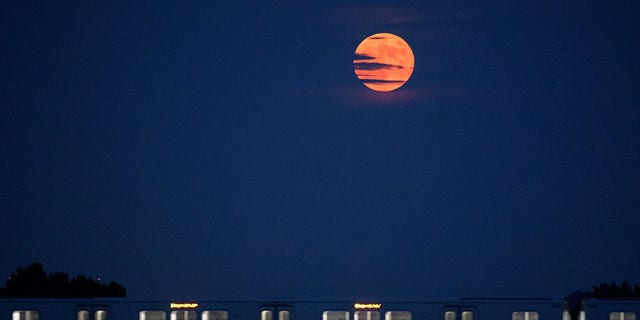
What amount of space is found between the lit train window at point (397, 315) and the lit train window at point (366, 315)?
0.32 metres

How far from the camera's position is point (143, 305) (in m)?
37.2

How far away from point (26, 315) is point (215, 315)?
6590mm

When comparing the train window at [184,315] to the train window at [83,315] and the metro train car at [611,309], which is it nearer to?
the train window at [83,315]

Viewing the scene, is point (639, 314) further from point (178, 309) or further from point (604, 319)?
point (178, 309)

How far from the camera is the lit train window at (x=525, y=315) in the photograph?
37094mm

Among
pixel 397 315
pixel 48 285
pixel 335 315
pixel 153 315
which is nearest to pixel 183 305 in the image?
pixel 153 315

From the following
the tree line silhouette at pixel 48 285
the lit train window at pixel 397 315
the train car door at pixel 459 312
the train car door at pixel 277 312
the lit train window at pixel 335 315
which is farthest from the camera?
the tree line silhouette at pixel 48 285

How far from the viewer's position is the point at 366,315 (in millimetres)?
37062

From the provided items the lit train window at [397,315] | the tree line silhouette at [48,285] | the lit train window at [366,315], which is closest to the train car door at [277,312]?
the lit train window at [366,315]

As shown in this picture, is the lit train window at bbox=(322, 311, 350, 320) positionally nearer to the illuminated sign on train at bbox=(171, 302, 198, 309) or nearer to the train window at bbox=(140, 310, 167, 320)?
the illuminated sign on train at bbox=(171, 302, 198, 309)

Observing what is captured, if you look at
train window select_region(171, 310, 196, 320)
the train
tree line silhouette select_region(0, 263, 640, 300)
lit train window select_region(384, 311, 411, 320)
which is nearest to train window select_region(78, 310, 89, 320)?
the train

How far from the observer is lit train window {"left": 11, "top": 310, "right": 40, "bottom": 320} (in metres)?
36.8

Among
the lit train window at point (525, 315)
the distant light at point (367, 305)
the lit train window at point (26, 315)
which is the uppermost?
the distant light at point (367, 305)

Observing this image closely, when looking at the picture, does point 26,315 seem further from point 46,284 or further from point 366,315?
point 46,284
